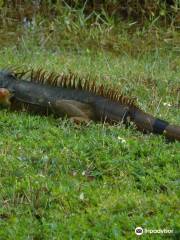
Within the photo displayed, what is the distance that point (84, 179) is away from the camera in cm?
479

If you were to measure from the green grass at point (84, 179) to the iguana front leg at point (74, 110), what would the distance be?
0.13 m

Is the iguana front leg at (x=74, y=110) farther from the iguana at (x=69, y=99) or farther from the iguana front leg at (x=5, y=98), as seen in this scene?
the iguana front leg at (x=5, y=98)

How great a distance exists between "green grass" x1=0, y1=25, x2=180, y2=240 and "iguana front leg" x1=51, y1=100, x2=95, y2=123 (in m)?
0.13

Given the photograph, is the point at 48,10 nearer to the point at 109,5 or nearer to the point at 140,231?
the point at 109,5

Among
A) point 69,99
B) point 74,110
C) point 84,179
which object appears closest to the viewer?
point 84,179

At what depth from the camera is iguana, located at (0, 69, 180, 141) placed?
6.08 m

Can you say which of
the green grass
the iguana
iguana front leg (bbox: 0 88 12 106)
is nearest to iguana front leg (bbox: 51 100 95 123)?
the iguana

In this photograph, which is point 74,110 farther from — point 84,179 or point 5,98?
point 84,179

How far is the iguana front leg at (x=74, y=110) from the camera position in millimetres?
6180

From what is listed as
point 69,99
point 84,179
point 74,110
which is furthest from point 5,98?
point 84,179

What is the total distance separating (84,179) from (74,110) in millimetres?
1528

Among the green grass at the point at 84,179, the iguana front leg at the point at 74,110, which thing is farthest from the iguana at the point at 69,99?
the green grass at the point at 84,179

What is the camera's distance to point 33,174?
4.77m

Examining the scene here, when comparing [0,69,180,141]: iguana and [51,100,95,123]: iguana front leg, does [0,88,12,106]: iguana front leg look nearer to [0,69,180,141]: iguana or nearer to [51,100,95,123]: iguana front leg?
[0,69,180,141]: iguana
